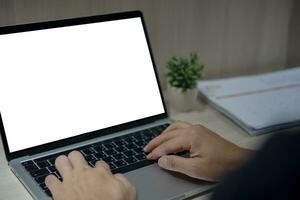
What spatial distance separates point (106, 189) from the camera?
2.35 feet

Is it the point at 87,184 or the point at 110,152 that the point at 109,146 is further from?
the point at 87,184

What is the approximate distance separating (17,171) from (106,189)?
0.21 m

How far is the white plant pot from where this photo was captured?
1.13 m

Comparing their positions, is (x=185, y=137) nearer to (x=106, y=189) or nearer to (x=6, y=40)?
(x=106, y=189)

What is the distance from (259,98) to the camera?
120 cm

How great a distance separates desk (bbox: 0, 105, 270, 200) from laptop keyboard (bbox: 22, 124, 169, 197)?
34mm

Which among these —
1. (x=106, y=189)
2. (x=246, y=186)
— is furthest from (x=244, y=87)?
(x=246, y=186)

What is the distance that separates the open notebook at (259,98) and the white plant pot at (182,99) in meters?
0.06

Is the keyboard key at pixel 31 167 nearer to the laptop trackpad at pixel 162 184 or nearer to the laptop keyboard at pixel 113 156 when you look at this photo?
the laptop keyboard at pixel 113 156

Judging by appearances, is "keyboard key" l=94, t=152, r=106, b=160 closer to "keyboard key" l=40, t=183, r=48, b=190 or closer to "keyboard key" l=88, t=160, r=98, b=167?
"keyboard key" l=88, t=160, r=98, b=167

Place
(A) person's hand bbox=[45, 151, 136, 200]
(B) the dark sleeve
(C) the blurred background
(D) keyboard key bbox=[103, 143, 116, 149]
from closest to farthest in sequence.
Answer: (B) the dark sleeve
(A) person's hand bbox=[45, 151, 136, 200]
(D) keyboard key bbox=[103, 143, 116, 149]
(C) the blurred background

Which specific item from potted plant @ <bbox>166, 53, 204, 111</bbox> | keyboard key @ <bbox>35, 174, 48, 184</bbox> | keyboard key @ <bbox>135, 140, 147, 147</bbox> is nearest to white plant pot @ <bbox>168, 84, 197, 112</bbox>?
potted plant @ <bbox>166, 53, 204, 111</bbox>

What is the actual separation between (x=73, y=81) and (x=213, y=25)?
19.5 inches

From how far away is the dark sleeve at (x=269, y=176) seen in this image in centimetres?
32
